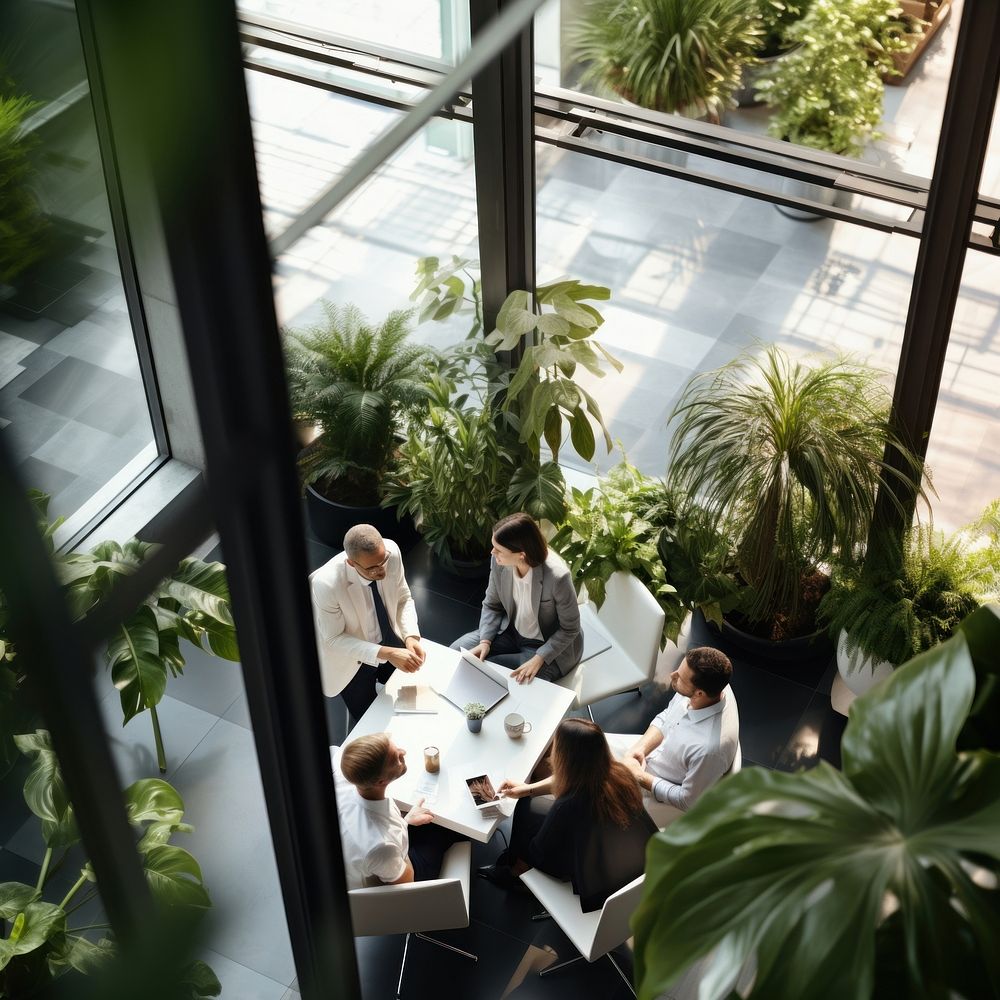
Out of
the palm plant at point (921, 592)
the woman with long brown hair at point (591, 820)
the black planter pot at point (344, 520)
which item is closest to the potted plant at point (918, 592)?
the palm plant at point (921, 592)

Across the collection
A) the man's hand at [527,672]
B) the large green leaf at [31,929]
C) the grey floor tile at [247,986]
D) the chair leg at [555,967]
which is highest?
the large green leaf at [31,929]

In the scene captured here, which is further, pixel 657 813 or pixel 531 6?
pixel 657 813

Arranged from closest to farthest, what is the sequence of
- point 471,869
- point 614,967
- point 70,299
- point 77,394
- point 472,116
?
point 70,299 < point 77,394 < point 614,967 < point 471,869 < point 472,116

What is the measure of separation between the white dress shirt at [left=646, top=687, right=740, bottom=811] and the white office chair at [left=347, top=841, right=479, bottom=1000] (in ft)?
2.61

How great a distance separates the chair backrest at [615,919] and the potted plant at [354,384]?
7.49 feet

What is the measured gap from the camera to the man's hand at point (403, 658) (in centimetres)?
445

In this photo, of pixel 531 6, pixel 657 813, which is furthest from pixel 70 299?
pixel 657 813

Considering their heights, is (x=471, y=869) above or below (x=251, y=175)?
below

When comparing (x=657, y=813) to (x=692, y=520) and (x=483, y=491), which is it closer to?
(x=692, y=520)

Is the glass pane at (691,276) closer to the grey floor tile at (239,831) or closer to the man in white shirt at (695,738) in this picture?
the man in white shirt at (695,738)

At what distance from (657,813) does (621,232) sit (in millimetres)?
2406

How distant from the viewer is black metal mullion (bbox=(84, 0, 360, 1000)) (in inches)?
17.0

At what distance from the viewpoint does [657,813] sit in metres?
4.15

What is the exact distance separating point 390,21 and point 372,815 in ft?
10.1
